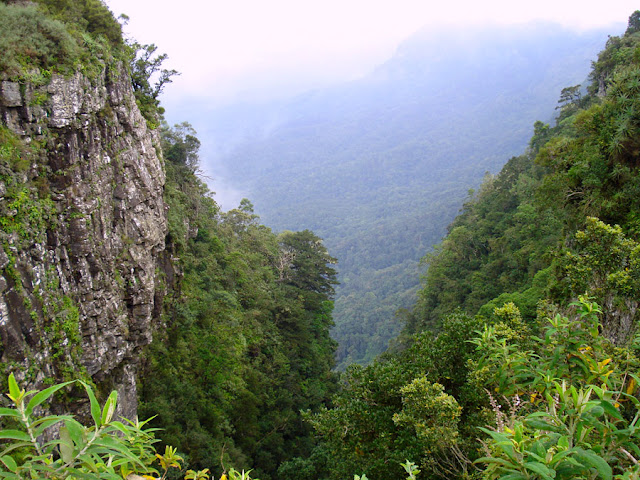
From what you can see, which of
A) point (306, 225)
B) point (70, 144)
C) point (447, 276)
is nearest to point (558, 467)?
point (70, 144)

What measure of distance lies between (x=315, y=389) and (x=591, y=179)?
19.2 m

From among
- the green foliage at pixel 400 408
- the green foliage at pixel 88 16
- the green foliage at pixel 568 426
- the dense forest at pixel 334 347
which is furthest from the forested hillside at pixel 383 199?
the green foliage at pixel 568 426

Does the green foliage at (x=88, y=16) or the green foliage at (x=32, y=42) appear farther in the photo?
the green foliage at (x=88, y=16)

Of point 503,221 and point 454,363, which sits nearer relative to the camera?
point 454,363

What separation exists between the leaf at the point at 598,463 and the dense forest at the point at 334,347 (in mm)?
11

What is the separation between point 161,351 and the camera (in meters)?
17.5

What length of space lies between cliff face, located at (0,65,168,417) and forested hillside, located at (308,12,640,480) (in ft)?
21.8

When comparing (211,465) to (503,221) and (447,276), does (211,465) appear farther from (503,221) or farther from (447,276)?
(503,221)

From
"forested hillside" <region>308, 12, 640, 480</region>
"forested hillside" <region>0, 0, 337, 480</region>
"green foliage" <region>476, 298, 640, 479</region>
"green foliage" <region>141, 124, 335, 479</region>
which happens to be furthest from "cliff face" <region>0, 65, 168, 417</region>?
"green foliage" <region>476, 298, 640, 479</region>

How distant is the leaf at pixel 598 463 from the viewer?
184cm

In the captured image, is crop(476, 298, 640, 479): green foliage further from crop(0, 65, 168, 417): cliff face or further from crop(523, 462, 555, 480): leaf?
crop(0, 65, 168, 417): cliff face

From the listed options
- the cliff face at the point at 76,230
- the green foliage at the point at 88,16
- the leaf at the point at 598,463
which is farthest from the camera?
the green foliage at the point at 88,16

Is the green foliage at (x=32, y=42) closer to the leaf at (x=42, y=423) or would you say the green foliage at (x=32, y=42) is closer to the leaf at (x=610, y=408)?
the leaf at (x=42, y=423)

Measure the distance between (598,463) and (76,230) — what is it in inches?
477
